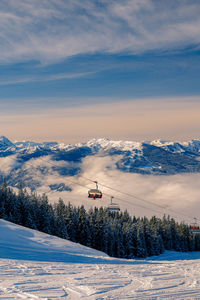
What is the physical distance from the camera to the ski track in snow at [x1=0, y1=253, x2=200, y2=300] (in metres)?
12.3

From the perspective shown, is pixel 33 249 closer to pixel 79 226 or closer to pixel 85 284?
pixel 85 284

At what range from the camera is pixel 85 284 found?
572 inches

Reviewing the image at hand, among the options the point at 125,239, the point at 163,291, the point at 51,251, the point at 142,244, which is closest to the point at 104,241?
the point at 125,239

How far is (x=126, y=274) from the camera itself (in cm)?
1809

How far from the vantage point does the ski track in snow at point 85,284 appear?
1234cm

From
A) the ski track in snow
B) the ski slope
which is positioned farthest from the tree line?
the ski track in snow

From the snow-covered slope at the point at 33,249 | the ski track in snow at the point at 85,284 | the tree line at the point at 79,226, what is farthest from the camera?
the tree line at the point at 79,226

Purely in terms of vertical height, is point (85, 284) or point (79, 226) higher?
point (79, 226)

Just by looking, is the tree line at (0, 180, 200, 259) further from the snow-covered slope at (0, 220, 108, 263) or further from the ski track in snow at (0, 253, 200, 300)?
the ski track in snow at (0, 253, 200, 300)

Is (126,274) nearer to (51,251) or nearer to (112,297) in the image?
(112,297)

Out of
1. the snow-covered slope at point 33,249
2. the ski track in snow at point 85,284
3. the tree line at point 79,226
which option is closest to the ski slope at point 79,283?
the ski track in snow at point 85,284

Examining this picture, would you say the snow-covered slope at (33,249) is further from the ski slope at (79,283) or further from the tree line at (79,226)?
the tree line at (79,226)

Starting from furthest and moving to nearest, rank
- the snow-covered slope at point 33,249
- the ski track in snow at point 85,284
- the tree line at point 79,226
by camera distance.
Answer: the tree line at point 79,226 → the snow-covered slope at point 33,249 → the ski track in snow at point 85,284

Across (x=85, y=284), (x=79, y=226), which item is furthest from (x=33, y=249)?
(x=79, y=226)
